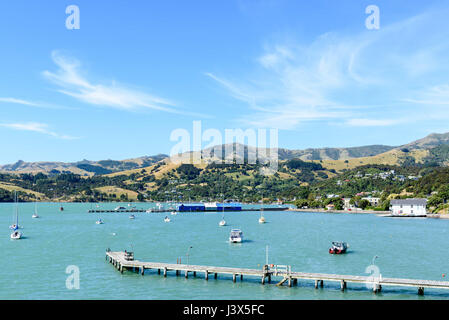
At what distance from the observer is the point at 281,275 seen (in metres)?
52.8

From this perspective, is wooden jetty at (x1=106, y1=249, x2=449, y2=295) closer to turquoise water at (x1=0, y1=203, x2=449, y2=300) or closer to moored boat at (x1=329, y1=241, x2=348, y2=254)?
turquoise water at (x1=0, y1=203, x2=449, y2=300)

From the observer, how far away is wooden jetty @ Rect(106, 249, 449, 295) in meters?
48.6

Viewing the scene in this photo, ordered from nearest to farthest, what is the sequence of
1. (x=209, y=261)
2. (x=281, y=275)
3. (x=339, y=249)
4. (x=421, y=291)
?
(x=421, y=291) < (x=281, y=275) < (x=209, y=261) < (x=339, y=249)

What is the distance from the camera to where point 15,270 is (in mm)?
65250

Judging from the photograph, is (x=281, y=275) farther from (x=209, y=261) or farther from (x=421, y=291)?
(x=209, y=261)

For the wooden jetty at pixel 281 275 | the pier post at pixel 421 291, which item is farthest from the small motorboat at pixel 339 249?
the pier post at pixel 421 291

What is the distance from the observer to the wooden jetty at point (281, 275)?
1914 inches

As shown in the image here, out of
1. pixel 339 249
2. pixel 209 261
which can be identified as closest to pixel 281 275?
pixel 209 261

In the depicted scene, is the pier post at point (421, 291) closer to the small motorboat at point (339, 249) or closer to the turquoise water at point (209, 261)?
the turquoise water at point (209, 261)

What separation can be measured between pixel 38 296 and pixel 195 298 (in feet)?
62.1

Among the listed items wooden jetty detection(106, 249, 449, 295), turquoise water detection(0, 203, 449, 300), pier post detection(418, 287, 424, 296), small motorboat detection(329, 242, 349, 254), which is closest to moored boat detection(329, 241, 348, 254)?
small motorboat detection(329, 242, 349, 254)
